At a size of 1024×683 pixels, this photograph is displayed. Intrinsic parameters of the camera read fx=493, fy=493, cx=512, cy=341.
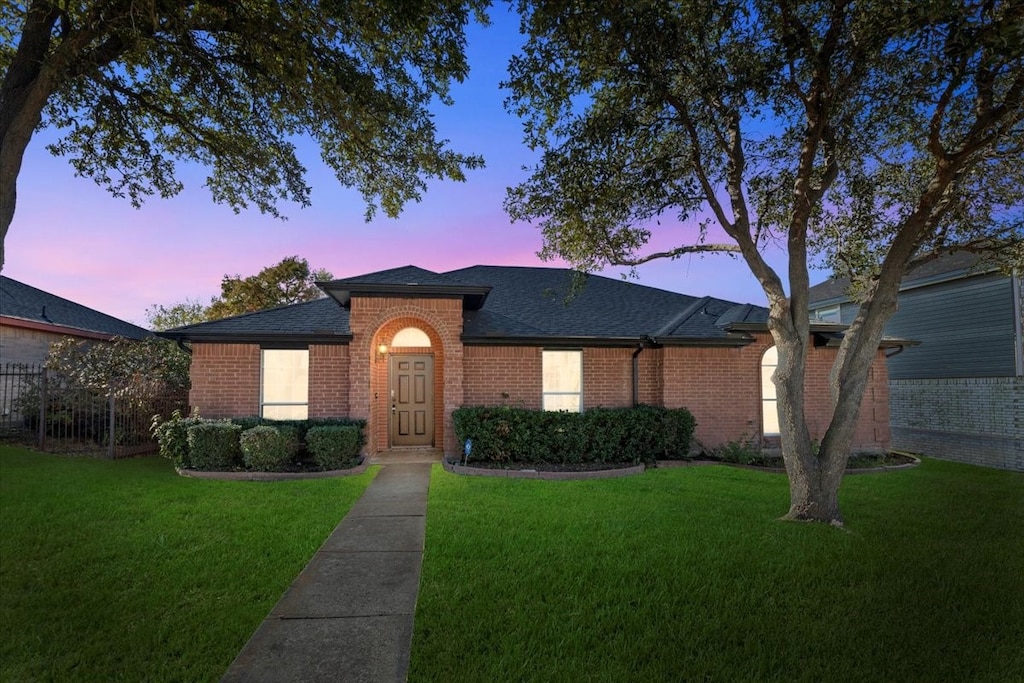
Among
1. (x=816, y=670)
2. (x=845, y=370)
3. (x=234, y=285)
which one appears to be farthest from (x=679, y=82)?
(x=234, y=285)

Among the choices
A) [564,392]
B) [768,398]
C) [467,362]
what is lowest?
[768,398]

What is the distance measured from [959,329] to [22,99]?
22155 mm

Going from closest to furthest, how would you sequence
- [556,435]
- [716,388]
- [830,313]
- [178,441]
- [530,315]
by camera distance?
1. [178,441]
2. [556,435]
3. [716,388]
4. [530,315]
5. [830,313]

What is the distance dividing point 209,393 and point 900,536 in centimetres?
1270

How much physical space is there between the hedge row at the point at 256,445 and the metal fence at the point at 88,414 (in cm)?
231

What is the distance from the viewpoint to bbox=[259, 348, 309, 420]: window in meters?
11.3

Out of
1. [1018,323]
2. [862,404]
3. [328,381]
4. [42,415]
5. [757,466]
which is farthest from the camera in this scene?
[1018,323]

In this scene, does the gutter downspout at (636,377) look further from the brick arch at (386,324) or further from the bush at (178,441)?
the bush at (178,441)

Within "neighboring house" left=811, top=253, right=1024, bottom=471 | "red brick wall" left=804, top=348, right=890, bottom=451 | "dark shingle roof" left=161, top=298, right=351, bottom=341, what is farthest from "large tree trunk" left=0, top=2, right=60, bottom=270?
"neighboring house" left=811, top=253, right=1024, bottom=471

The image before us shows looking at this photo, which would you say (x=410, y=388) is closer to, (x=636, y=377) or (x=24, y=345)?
(x=636, y=377)

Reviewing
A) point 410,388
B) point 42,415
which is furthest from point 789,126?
point 42,415

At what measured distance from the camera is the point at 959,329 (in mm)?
15383

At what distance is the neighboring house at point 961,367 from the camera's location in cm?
1309

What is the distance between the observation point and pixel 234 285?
85.5 feet
